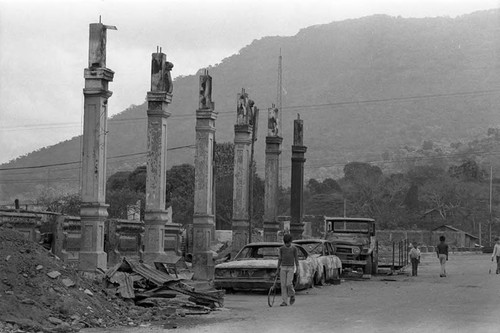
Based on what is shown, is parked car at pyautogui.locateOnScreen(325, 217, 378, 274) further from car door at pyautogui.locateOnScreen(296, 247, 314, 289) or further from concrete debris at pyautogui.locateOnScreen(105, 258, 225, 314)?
concrete debris at pyautogui.locateOnScreen(105, 258, 225, 314)

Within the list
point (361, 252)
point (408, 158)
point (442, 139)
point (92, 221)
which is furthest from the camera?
point (442, 139)

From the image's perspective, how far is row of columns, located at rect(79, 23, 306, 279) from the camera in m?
22.1

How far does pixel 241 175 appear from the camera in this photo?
33000mm

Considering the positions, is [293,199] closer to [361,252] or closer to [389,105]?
[361,252]

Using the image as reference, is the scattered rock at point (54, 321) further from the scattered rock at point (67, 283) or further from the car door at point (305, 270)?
the car door at point (305, 270)

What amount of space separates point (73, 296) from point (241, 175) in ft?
56.4

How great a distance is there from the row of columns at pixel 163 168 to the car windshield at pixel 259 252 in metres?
2.20

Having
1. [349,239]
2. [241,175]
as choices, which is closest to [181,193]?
[349,239]

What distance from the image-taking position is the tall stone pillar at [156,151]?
2625 centimetres

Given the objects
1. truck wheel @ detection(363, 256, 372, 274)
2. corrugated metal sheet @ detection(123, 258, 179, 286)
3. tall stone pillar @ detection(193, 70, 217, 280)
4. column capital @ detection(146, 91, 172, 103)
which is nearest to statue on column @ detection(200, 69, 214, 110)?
tall stone pillar @ detection(193, 70, 217, 280)

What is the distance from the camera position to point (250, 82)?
190375 millimetres

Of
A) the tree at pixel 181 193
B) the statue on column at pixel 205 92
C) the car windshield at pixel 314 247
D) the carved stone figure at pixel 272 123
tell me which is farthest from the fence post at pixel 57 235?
the tree at pixel 181 193

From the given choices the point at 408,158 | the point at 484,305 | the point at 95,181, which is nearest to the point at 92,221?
the point at 95,181

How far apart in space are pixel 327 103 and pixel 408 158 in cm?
3711
